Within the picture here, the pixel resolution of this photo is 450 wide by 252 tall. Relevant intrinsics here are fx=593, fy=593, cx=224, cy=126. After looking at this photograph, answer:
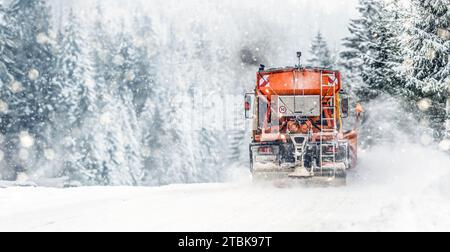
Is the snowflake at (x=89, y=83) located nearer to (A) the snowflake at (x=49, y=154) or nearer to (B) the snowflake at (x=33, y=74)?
(B) the snowflake at (x=33, y=74)

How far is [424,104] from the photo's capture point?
2008 centimetres

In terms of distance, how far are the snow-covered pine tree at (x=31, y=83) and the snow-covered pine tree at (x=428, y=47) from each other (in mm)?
28726

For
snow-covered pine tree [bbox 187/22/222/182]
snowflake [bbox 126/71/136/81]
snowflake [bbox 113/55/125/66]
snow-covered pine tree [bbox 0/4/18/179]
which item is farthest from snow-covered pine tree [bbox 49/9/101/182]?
snow-covered pine tree [bbox 187/22/222/182]

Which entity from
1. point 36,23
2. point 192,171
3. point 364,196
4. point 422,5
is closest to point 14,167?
point 36,23

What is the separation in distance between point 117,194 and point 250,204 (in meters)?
3.40

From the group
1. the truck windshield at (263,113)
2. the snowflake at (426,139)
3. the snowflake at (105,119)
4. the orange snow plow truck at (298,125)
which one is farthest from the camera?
the snowflake at (105,119)

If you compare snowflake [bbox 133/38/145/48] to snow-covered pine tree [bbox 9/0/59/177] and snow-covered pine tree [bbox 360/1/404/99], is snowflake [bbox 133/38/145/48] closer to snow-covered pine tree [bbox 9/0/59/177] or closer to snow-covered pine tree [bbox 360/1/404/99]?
snow-covered pine tree [bbox 9/0/59/177]

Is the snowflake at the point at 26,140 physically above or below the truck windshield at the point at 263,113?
below

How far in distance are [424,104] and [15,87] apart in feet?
95.0

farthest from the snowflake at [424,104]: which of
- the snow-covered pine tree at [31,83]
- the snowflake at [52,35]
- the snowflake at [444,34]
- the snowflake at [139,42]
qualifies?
the snowflake at [139,42]

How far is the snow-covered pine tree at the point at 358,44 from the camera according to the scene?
32131 millimetres

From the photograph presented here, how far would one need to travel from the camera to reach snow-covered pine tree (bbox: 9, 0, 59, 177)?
40.4 meters
